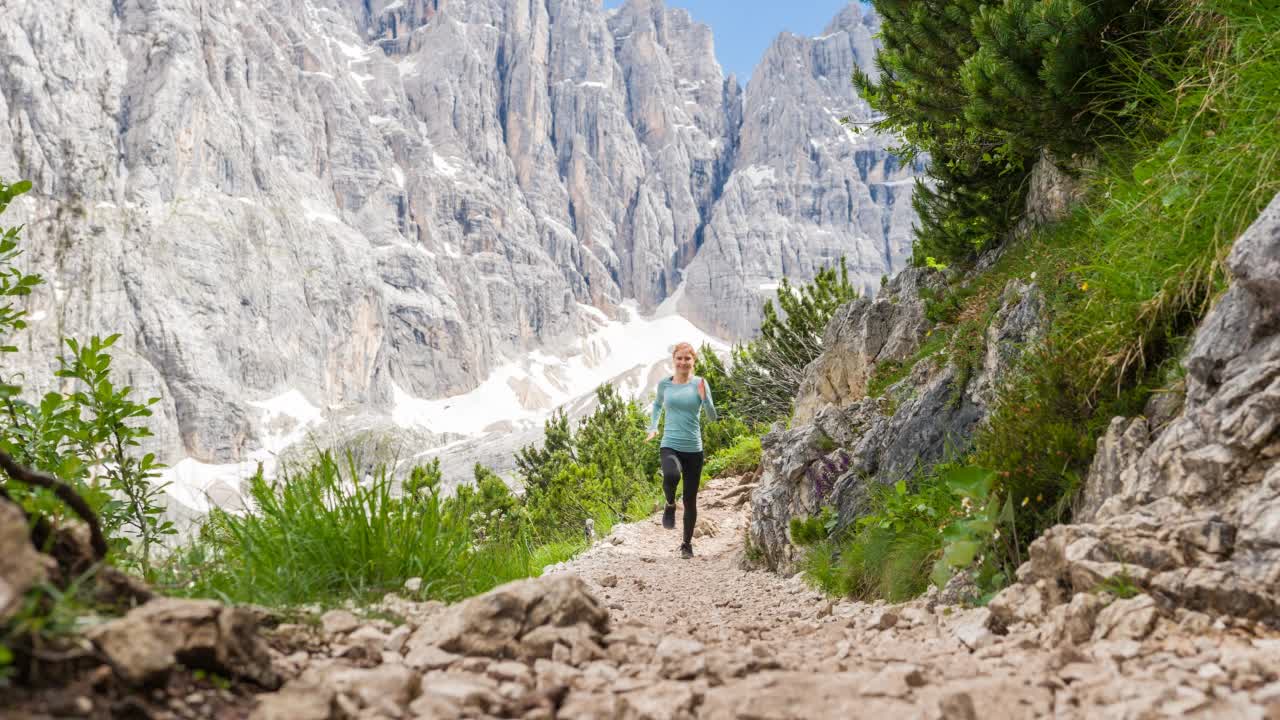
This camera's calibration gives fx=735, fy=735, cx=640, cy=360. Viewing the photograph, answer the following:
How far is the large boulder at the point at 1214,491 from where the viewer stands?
7.82 feet

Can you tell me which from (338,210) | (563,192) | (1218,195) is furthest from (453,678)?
(563,192)

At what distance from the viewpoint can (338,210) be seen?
134 m

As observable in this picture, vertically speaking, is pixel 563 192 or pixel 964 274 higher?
pixel 563 192

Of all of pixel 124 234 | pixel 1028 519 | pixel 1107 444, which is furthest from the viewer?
pixel 124 234

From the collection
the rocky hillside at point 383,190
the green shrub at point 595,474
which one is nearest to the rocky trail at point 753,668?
the green shrub at point 595,474

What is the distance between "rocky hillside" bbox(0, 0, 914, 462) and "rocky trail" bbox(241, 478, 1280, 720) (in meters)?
47.8

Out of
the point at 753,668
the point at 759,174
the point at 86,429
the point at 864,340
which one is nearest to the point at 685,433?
the point at 864,340

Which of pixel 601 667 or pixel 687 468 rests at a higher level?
pixel 687 468

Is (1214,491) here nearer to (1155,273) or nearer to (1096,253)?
(1155,273)

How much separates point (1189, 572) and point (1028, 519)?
1.39 meters

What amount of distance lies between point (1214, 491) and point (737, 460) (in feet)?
49.7

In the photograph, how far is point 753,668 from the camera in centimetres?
230

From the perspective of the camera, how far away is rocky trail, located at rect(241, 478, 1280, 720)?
1.89m

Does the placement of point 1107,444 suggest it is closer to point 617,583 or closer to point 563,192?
point 617,583
